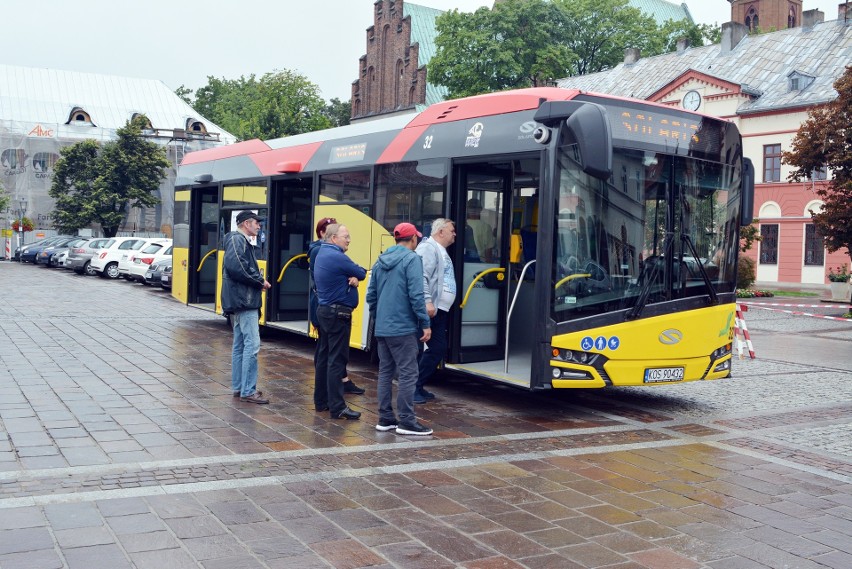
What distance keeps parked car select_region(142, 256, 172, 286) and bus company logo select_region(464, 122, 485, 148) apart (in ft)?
63.1

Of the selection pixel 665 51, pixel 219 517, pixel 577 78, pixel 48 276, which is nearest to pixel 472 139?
pixel 219 517

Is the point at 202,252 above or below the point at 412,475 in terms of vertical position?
above

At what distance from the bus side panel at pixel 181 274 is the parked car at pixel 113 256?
53.1 ft

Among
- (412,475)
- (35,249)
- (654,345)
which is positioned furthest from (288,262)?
(35,249)

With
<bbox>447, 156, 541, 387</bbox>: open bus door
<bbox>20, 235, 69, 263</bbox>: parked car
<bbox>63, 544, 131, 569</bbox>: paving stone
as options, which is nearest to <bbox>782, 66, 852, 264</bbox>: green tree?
<bbox>447, 156, 541, 387</bbox>: open bus door

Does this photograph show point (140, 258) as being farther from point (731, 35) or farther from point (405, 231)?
point (731, 35)

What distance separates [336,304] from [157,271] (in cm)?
2145

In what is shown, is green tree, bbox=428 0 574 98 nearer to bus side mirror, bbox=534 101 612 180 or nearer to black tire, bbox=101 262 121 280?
black tire, bbox=101 262 121 280

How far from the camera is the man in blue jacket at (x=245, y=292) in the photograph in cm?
844

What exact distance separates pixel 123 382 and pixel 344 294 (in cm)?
302

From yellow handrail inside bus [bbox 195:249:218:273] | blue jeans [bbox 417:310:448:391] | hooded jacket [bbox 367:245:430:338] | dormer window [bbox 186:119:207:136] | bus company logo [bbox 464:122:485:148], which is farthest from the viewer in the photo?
dormer window [bbox 186:119:207:136]

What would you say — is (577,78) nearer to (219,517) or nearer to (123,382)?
(123,382)

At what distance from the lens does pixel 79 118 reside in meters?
→ 59.3

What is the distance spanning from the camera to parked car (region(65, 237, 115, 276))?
35.4 m
